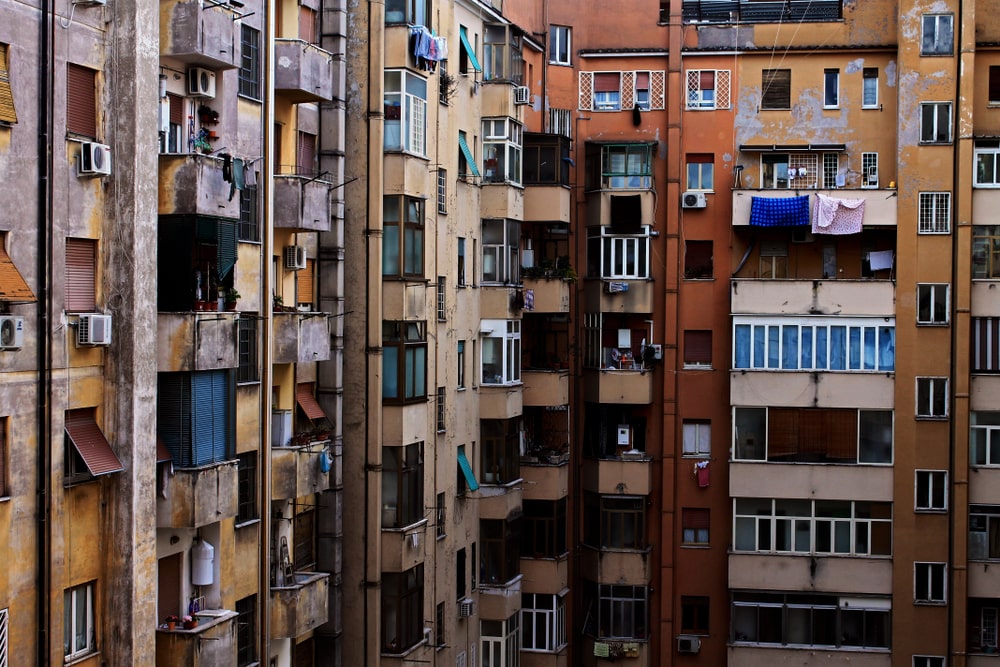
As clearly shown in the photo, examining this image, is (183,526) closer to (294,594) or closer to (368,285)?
(294,594)

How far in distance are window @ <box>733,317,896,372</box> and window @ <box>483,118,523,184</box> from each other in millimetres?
7696

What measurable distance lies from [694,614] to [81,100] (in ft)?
77.9

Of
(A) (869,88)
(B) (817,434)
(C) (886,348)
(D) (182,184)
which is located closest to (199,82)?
(D) (182,184)

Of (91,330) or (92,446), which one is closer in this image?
(91,330)

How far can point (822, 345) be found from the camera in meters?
35.9

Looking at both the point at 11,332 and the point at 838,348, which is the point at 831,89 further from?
the point at 11,332

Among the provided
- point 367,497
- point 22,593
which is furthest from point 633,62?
point 22,593

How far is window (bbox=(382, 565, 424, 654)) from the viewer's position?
27.6 metres

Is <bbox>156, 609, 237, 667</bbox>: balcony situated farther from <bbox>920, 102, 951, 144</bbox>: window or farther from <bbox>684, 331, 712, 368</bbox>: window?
<bbox>920, 102, 951, 144</bbox>: window

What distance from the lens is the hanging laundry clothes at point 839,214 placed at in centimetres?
3562

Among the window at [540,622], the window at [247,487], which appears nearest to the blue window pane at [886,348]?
the window at [540,622]

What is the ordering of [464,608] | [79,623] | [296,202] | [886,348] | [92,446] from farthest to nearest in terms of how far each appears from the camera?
[886,348], [464,608], [296,202], [79,623], [92,446]

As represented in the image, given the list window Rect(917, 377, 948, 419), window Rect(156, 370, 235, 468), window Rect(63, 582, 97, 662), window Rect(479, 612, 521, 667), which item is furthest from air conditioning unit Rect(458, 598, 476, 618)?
window Rect(63, 582, 97, 662)

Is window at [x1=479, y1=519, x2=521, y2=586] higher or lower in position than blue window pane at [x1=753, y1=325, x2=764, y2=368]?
lower
